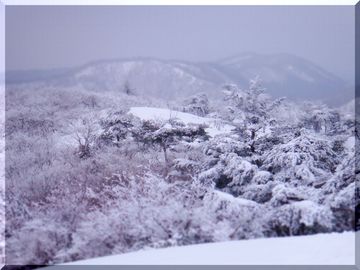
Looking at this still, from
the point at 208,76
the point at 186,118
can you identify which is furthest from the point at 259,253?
the point at 208,76

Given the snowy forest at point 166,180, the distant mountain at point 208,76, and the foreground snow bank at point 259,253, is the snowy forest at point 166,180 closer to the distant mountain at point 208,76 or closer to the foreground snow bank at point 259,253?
the foreground snow bank at point 259,253

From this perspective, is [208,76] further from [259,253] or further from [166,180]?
[259,253]

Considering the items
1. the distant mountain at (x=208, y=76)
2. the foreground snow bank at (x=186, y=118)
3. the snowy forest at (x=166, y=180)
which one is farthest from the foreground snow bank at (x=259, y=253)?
the distant mountain at (x=208, y=76)

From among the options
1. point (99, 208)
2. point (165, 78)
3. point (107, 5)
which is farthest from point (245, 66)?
point (99, 208)

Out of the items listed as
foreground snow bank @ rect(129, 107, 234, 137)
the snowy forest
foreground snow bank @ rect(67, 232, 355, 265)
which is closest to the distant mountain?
foreground snow bank @ rect(129, 107, 234, 137)

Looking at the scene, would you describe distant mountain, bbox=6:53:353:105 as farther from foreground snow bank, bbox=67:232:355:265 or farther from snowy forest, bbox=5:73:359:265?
foreground snow bank, bbox=67:232:355:265

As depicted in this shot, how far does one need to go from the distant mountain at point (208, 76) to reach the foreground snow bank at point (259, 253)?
6.27 metres

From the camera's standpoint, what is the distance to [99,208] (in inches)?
286

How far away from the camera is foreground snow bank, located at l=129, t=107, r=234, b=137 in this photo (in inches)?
413

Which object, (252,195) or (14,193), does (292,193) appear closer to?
(252,195)

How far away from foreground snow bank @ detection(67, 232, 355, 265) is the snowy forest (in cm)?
26

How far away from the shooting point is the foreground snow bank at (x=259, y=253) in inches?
218

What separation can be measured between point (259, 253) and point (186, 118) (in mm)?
6787

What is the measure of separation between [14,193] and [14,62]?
15.5ft
